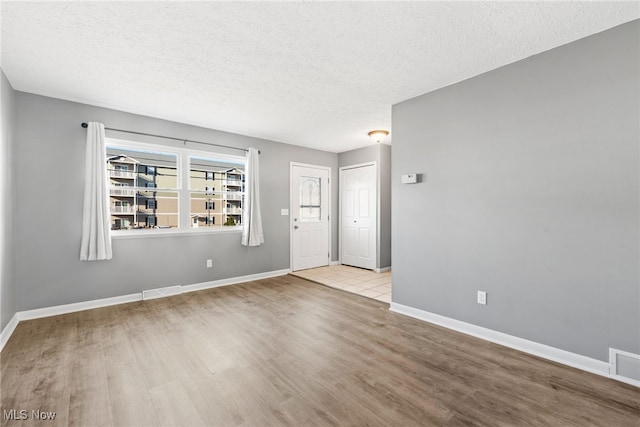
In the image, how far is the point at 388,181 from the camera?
5926 mm

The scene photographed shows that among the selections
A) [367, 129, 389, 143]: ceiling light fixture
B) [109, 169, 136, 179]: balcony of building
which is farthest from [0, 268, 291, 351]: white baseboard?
[367, 129, 389, 143]: ceiling light fixture

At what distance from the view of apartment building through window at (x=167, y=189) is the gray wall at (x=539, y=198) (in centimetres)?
307

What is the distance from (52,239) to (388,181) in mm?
5384

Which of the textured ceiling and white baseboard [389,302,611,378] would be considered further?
white baseboard [389,302,611,378]

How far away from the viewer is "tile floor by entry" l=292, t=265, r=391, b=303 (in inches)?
170

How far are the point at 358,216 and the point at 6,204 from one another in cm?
519

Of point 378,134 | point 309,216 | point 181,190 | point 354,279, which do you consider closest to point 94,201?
point 181,190

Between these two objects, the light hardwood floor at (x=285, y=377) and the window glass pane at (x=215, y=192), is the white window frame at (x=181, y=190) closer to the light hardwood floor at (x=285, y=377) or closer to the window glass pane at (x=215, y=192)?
the window glass pane at (x=215, y=192)

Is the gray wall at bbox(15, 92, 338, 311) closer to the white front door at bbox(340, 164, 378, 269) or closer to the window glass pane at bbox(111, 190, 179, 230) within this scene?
the window glass pane at bbox(111, 190, 179, 230)

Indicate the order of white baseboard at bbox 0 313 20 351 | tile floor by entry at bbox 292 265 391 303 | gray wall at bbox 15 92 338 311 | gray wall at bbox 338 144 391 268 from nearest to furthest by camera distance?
white baseboard at bbox 0 313 20 351
gray wall at bbox 15 92 338 311
tile floor by entry at bbox 292 265 391 303
gray wall at bbox 338 144 391 268

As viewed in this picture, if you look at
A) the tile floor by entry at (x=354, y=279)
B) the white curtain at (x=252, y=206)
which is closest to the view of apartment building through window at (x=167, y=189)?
the white curtain at (x=252, y=206)

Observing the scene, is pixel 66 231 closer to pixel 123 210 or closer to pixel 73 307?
pixel 123 210

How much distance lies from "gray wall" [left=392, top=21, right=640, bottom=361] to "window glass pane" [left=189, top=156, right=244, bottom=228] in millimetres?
3006

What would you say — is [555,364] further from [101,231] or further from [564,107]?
[101,231]
